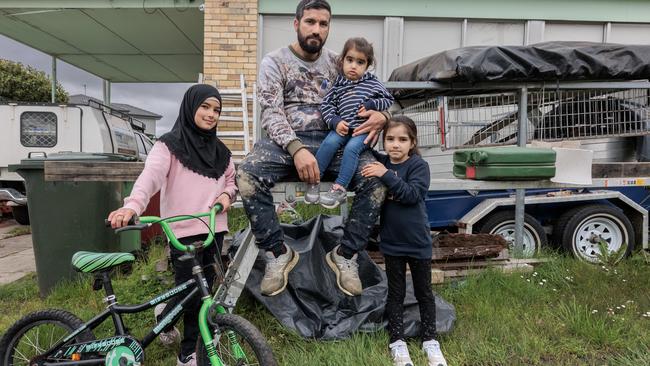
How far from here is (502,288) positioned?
12.1 feet

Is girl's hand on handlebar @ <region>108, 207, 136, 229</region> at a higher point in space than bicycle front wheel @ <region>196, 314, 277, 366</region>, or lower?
higher

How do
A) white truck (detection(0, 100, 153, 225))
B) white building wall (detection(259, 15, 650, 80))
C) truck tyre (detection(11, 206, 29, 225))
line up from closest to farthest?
white building wall (detection(259, 15, 650, 80)) → white truck (detection(0, 100, 153, 225)) → truck tyre (detection(11, 206, 29, 225))

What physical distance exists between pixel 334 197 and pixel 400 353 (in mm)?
998

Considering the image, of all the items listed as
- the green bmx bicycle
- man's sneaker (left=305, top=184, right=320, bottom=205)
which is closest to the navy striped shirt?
man's sneaker (left=305, top=184, right=320, bottom=205)

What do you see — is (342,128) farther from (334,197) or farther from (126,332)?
(126,332)

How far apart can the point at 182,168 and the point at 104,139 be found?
6.30m

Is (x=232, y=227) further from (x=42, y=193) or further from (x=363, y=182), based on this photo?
(x=363, y=182)

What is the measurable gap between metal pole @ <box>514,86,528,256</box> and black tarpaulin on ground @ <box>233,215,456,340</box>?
1786 millimetres

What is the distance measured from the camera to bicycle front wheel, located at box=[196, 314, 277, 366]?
80.0 inches

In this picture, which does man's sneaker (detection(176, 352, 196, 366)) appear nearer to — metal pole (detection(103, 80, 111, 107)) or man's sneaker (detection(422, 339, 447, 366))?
man's sneaker (detection(422, 339, 447, 366))

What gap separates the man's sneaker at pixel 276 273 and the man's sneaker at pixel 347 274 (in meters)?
0.27

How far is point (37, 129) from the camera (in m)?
7.93

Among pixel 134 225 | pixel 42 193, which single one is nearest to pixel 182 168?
pixel 134 225

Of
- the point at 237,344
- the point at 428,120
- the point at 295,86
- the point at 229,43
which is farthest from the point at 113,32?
the point at 237,344
